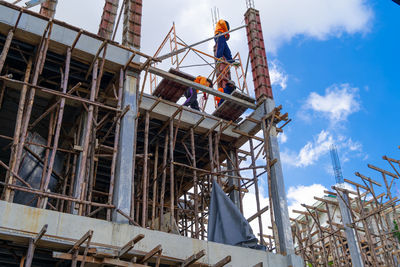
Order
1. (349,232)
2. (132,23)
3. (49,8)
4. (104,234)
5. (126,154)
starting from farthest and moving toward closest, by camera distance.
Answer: (349,232)
(49,8)
(132,23)
(126,154)
(104,234)

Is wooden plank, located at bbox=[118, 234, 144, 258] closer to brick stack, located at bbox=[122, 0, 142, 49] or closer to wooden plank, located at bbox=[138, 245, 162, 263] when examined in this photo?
wooden plank, located at bbox=[138, 245, 162, 263]

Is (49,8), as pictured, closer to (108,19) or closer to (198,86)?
(108,19)

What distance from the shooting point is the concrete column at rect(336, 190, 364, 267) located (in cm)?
2442

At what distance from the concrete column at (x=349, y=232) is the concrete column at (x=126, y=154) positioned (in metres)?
15.1

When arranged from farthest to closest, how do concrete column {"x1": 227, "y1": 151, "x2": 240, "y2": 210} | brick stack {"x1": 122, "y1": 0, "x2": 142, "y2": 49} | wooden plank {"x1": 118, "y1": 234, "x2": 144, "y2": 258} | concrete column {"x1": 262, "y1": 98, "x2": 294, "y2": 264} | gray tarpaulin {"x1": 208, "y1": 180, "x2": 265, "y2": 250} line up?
concrete column {"x1": 227, "y1": 151, "x2": 240, "y2": 210}, brick stack {"x1": 122, "y1": 0, "x2": 142, "y2": 49}, concrete column {"x1": 262, "y1": 98, "x2": 294, "y2": 264}, gray tarpaulin {"x1": 208, "y1": 180, "x2": 265, "y2": 250}, wooden plank {"x1": 118, "y1": 234, "x2": 144, "y2": 258}

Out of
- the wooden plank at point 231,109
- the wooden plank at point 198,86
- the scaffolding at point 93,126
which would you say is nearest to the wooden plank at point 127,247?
the scaffolding at point 93,126

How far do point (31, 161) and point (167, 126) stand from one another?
571 centimetres

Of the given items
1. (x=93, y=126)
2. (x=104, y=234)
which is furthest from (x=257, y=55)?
Result: (x=104, y=234)

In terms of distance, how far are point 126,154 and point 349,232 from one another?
1649cm

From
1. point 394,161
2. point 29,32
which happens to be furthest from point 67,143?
point 394,161

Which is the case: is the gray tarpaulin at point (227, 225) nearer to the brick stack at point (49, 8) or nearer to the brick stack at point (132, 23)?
the brick stack at point (132, 23)

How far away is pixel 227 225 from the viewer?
48.3ft

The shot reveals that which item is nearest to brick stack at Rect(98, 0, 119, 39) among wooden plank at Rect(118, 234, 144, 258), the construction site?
the construction site

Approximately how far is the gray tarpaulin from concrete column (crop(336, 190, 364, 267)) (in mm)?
11505
